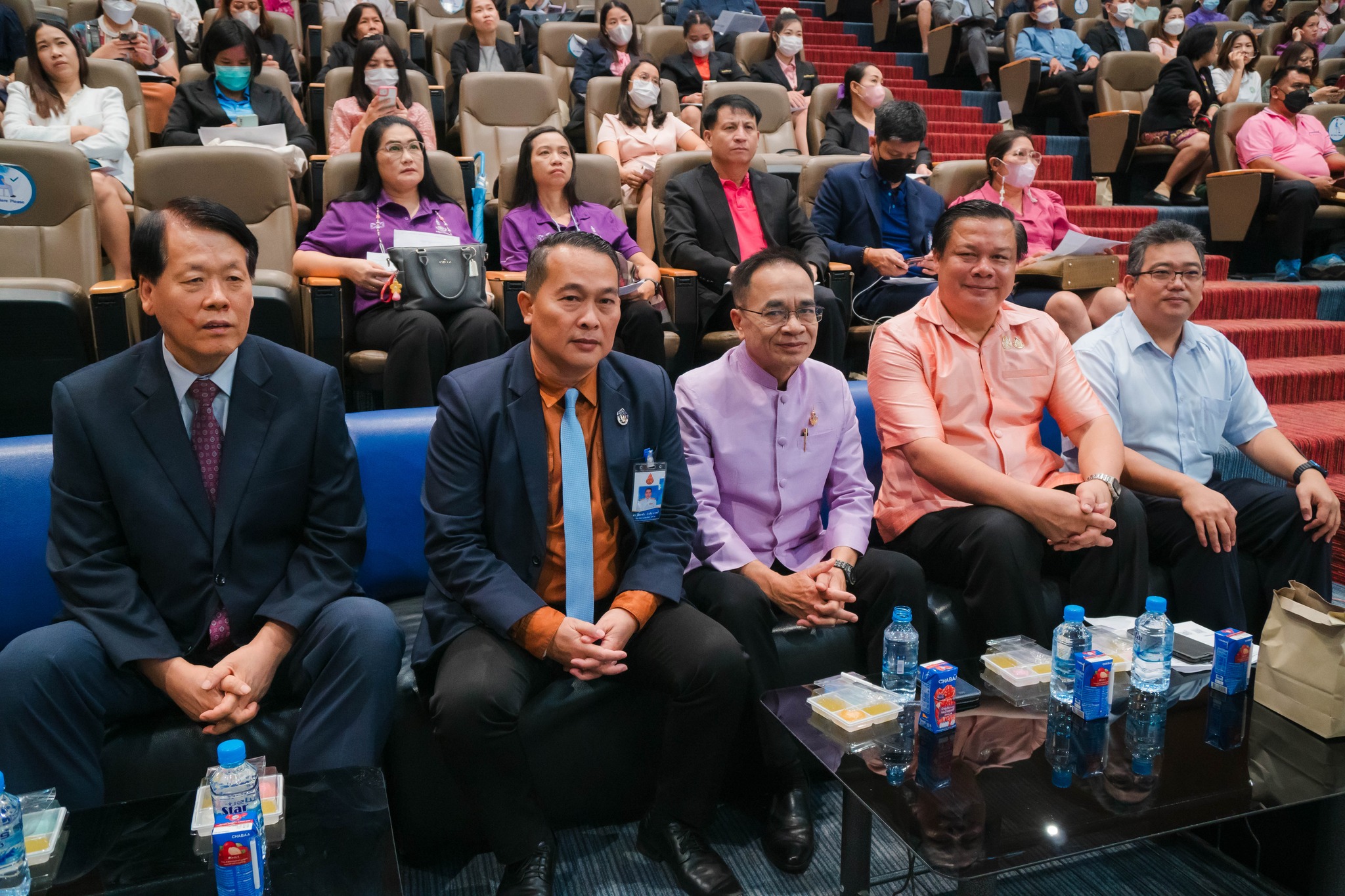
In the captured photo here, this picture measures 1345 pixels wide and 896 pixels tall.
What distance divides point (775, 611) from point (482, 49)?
13.6 ft

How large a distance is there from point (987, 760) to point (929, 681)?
0.13 meters

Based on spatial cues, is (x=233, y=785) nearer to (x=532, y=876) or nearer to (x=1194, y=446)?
(x=532, y=876)

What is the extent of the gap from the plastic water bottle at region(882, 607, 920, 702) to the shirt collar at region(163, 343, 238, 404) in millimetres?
1144

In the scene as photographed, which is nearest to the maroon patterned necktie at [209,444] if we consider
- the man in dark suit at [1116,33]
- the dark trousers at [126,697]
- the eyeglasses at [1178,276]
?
the dark trousers at [126,697]

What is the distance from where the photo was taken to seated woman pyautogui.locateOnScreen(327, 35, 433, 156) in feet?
13.0

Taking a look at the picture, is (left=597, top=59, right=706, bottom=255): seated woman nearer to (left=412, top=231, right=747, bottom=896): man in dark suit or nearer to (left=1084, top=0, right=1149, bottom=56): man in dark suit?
(left=412, top=231, right=747, bottom=896): man in dark suit

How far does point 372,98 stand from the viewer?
4043 millimetres

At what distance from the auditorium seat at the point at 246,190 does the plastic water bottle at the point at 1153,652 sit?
2.13 metres

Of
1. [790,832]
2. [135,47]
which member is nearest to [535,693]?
[790,832]

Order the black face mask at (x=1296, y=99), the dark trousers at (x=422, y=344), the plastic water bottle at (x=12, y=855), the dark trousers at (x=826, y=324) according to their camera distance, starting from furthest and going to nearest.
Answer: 1. the black face mask at (x=1296, y=99)
2. the dark trousers at (x=826, y=324)
3. the dark trousers at (x=422, y=344)
4. the plastic water bottle at (x=12, y=855)

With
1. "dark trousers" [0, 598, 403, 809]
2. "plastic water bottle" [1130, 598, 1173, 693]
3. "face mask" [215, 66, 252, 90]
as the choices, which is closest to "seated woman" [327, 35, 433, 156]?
"face mask" [215, 66, 252, 90]

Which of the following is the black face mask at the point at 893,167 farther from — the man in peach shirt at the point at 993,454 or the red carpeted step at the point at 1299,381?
the red carpeted step at the point at 1299,381

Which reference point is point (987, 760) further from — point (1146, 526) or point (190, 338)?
point (190, 338)

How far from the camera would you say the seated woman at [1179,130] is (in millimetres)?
5293
